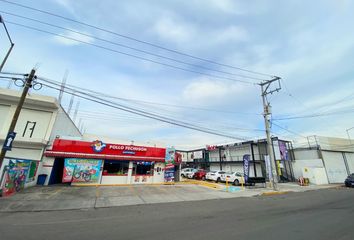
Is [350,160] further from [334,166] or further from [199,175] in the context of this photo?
[199,175]

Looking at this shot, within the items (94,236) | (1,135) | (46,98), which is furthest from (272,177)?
(1,135)

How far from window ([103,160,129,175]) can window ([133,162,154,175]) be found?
3.67 ft

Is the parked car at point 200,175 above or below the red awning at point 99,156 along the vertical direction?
below

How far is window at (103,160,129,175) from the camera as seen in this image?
21359 millimetres

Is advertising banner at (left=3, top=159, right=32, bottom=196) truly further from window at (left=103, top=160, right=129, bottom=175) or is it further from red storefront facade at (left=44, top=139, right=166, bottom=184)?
window at (left=103, top=160, right=129, bottom=175)

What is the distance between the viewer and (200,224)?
712 cm

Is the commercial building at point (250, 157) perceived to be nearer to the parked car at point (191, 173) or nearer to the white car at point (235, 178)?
the white car at point (235, 178)

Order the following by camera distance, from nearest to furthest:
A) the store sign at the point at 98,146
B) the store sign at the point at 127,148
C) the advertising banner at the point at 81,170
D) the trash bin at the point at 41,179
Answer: the trash bin at the point at 41,179
the advertising banner at the point at 81,170
the store sign at the point at 98,146
the store sign at the point at 127,148

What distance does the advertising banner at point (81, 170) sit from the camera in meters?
19.2

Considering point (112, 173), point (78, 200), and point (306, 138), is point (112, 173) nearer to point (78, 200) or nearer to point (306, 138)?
point (78, 200)

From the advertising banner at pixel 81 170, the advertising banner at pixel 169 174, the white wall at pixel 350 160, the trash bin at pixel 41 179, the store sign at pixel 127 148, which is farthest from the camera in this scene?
the white wall at pixel 350 160

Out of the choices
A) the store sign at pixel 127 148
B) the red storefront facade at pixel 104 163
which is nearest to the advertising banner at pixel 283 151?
the red storefront facade at pixel 104 163

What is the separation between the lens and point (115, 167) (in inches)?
859

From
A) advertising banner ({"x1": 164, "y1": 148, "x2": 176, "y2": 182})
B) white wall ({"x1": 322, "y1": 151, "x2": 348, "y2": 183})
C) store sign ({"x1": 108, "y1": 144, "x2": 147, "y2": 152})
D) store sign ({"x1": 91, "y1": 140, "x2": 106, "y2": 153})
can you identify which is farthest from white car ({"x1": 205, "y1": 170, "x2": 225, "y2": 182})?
white wall ({"x1": 322, "y1": 151, "x2": 348, "y2": 183})
